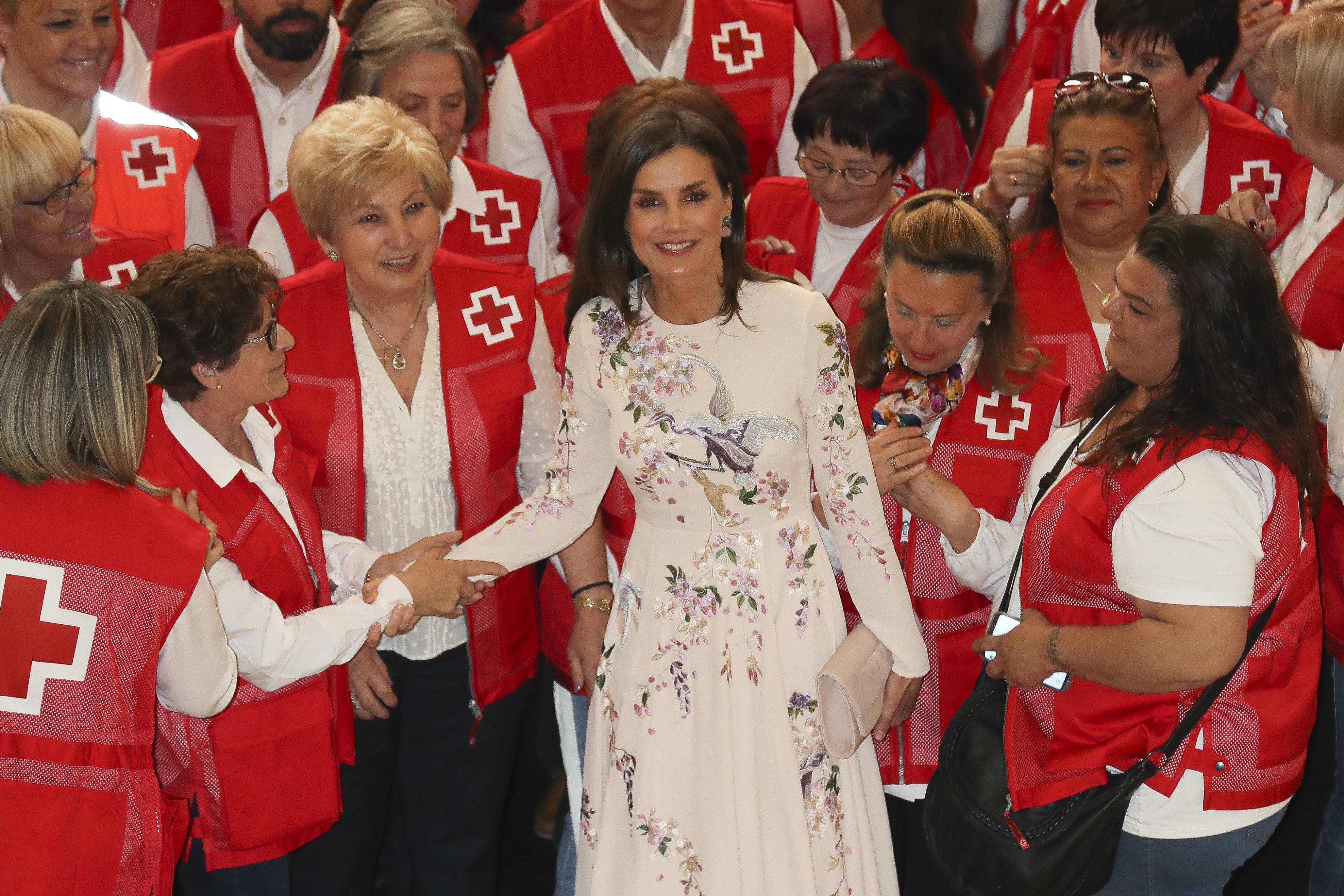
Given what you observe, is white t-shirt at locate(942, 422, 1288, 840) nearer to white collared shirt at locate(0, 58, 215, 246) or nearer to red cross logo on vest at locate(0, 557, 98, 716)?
red cross logo on vest at locate(0, 557, 98, 716)

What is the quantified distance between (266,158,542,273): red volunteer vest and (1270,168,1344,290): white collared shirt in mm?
1782

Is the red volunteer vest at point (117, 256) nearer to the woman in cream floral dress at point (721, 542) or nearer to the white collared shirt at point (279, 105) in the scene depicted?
the white collared shirt at point (279, 105)

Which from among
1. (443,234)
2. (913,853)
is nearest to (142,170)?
(443,234)

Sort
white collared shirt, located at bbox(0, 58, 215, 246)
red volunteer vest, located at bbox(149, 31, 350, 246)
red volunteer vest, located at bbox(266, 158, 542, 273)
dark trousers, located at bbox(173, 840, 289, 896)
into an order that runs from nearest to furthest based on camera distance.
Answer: dark trousers, located at bbox(173, 840, 289, 896) < red volunteer vest, located at bbox(266, 158, 542, 273) < white collared shirt, located at bbox(0, 58, 215, 246) < red volunteer vest, located at bbox(149, 31, 350, 246)

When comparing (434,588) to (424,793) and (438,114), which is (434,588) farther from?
(438,114)

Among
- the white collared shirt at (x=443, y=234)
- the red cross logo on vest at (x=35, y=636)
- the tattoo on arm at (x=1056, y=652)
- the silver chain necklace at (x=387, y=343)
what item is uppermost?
the white collared shirt at (x=443, y=234)

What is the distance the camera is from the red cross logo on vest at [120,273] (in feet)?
9.90

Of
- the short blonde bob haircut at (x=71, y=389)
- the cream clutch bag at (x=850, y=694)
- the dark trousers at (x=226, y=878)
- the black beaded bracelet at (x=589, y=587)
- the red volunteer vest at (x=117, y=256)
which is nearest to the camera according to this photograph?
the short blonde bob haircut at (x=71, y=389)

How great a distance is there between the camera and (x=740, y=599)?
2180 millimetres

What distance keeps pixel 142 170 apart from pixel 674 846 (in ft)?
7.69

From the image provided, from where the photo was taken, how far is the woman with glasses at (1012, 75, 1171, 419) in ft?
8.70

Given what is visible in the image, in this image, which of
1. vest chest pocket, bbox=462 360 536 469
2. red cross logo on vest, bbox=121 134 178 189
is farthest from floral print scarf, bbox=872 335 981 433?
red cross logo on vest, bbox=121 134 178 189

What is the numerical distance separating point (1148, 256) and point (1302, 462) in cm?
39

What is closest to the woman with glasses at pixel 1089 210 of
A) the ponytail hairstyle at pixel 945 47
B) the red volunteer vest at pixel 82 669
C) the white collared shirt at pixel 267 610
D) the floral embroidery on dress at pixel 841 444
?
the floral embroidery on dress at pixel 841 444
